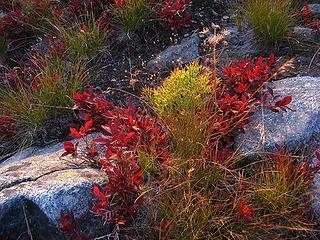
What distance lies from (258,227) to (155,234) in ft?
2.15

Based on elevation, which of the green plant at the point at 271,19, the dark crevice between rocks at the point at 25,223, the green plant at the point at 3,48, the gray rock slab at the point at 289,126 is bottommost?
the gray rock slab at the point at 289,126

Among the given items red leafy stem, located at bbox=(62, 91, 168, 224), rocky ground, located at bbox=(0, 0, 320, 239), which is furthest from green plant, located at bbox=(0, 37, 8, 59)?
red leafy stem, located at bbox=(62, 91, 168, 224)

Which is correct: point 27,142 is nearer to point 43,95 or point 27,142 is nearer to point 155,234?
point 43,95

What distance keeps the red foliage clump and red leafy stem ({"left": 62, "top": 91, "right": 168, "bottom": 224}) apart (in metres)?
1.66

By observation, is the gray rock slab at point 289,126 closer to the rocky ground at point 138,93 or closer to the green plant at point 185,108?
the rocky ground at point 138,93

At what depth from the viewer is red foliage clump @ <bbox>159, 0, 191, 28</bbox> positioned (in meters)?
5.34

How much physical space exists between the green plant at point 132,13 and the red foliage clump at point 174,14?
0.18 meters

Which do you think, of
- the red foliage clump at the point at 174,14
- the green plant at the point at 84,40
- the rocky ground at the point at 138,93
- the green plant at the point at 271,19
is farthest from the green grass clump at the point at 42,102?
the green plant at the point at 271,19

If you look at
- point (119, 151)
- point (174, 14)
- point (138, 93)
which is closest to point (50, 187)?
point (119, 151)

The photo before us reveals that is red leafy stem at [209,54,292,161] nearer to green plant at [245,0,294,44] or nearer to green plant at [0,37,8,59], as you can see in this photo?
green plant at [245,0,294,44]

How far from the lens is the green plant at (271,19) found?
4852mm

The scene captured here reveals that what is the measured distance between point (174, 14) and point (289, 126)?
204cm

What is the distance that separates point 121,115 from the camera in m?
3.71

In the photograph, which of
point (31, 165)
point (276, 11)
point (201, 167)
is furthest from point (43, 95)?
point (276, 11)
